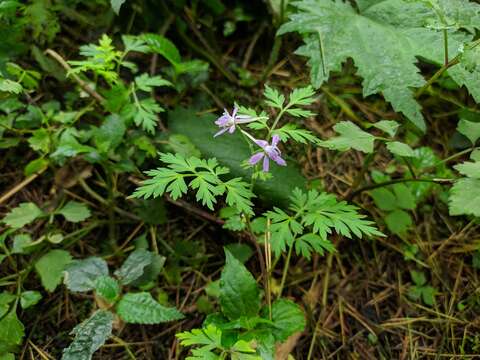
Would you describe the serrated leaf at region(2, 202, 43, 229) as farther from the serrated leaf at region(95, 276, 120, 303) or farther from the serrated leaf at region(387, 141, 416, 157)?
the serrated leaf at region(387, 141, 416, 157)

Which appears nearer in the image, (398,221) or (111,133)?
(111,133)

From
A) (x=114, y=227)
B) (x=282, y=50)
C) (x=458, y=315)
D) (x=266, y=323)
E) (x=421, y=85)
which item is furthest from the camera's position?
(x=282, y=50)

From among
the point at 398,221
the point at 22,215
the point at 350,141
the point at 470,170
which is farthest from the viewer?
the point at 398,221

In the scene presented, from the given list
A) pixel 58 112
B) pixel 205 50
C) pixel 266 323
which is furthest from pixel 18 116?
pixel 266 323

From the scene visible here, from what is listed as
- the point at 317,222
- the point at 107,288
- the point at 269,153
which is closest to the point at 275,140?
the point at 269,153

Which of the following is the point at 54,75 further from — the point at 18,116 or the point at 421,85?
the point at 421,85

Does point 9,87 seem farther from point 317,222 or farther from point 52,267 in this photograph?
point 317,222
